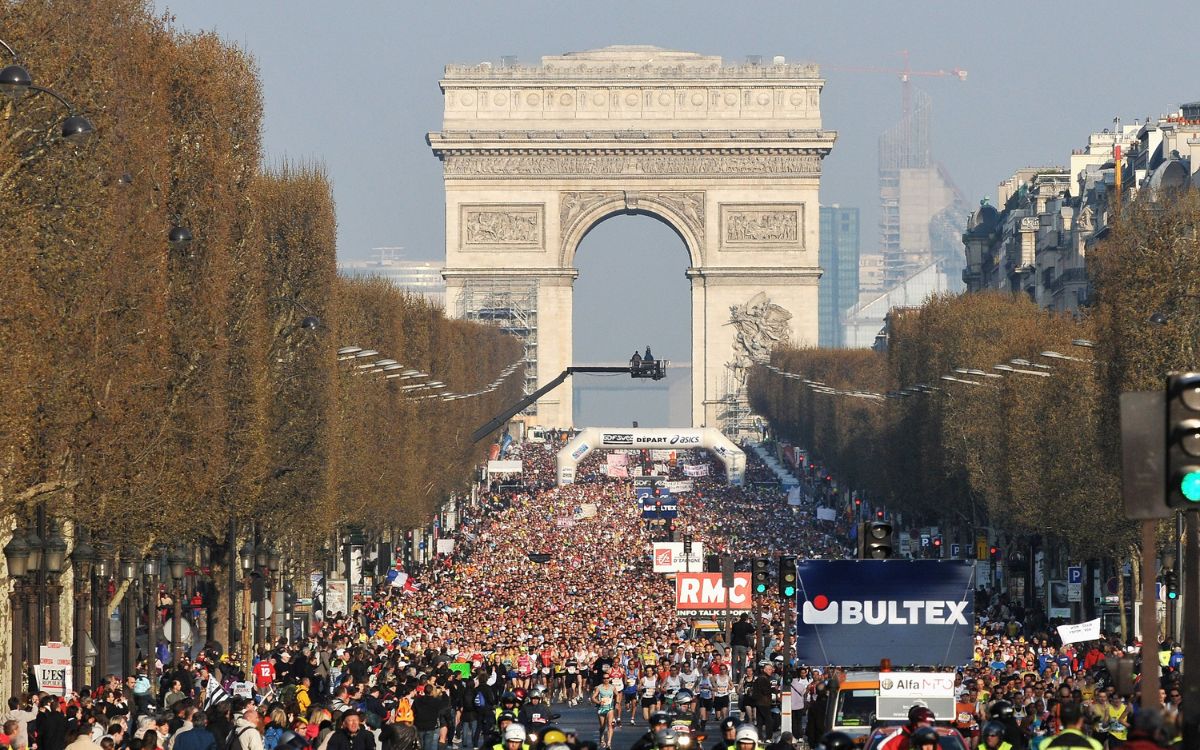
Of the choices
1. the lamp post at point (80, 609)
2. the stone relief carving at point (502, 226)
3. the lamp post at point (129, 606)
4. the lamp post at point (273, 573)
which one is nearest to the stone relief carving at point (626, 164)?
the stone relief carving at point (502, 226)

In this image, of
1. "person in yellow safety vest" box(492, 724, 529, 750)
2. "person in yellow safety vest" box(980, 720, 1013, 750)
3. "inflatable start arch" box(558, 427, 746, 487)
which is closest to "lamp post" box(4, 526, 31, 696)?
"person in yellow safety vest" box(492, 724, 529, 750)

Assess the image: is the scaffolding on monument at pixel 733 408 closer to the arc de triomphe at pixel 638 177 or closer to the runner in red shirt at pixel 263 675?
the arc de triomphe at pixel 638 177

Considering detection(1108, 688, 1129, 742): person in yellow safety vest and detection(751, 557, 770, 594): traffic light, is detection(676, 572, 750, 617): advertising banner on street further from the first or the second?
detection(1108, 688, 1129, 742): person in yellow safety vest

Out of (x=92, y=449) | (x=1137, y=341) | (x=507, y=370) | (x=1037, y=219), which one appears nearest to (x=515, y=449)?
(x=507, y=370)

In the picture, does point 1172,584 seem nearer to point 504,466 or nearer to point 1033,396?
point 1033,396

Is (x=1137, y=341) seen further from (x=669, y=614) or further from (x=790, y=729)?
(x=790, y=729)
